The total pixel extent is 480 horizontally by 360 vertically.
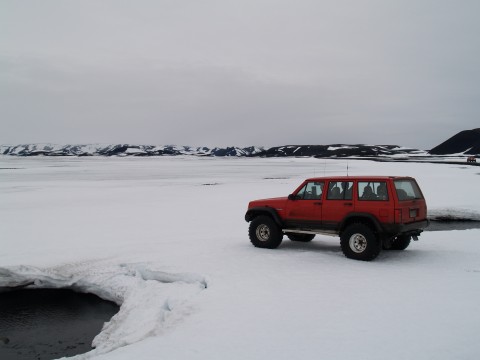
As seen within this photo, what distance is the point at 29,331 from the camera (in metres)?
7.27

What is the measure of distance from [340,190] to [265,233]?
2407 mm

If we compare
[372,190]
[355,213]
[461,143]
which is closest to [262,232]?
[355,213]

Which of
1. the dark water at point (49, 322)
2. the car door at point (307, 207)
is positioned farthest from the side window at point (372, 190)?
the dark water at point (49, 322)

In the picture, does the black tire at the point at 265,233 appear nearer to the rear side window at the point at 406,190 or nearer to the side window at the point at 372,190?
the side window at the point at 372,190

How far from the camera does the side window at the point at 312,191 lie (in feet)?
33.6

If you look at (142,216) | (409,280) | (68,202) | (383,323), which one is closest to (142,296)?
(383,323)

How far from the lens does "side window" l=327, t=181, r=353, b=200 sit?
31.9 feet

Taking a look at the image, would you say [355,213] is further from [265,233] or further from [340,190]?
[265,233]

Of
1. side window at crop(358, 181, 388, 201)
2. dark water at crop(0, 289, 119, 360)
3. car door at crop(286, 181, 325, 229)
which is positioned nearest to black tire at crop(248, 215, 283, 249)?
car door at crop(286, 181, 325, 229)

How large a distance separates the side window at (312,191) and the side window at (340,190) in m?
0.25

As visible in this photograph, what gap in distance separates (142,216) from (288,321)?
1196 cm

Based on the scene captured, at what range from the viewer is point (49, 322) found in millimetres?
7684

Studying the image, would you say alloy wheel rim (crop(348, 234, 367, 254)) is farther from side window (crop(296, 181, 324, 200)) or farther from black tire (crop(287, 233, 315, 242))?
black tire (crop(287, 233, 315, 242))

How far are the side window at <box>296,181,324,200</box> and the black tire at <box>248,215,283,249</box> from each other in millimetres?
1044
